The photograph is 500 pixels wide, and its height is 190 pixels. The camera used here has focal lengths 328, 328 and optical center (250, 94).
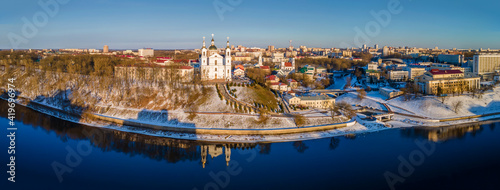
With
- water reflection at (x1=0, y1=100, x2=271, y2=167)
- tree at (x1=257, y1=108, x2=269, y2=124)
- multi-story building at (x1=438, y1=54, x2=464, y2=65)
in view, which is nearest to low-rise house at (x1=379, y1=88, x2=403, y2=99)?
tree at (x1=257, y1=108, x2=269, y2=124)

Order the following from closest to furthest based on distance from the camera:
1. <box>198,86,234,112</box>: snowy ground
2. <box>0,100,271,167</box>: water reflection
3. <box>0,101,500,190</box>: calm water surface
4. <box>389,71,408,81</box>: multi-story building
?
<box>0,101,500,190</box>: calm water surface, <box>0,100,271,167</box>: water reflection, <box>198,86,234,112</box>: snowy ground, <box>389,71,408,81</box>: multi-story building

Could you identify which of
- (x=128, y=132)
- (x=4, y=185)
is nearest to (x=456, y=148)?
(x=128, y=132)

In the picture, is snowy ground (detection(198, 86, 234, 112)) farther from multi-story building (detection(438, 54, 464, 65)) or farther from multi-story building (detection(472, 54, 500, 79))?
multi-story building (detection(438, 54, 464, 65))

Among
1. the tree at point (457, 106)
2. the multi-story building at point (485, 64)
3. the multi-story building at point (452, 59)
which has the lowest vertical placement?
the tree at point (457, 106)

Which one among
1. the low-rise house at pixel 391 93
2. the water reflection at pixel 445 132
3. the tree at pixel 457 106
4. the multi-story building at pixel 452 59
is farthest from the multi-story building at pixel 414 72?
the multi-story building at pixel 452 59

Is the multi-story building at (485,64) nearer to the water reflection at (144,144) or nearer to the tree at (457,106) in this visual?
the tree at (457,106)

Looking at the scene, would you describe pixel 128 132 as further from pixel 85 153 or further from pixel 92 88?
pixel 92 88

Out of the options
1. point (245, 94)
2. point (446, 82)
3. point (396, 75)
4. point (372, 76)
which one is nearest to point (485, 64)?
point (396, 75)

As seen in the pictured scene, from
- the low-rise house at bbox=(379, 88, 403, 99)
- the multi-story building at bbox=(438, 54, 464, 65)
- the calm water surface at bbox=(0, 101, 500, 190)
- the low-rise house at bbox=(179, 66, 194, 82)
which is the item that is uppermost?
the multi-story building at bbox=(438, 54, 464, 65)
